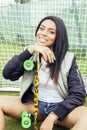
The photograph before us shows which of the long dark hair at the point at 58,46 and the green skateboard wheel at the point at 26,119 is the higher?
the long dark hair at the point at 58,46

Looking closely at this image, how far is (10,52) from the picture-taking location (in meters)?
3.57

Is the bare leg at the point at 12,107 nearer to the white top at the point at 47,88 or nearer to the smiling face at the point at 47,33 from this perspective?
the white top at the point at 47,88

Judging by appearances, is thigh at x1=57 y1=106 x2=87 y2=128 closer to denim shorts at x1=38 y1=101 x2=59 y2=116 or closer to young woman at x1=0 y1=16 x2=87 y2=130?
young woman at x1=0 y1=16 x2=87 y2=130

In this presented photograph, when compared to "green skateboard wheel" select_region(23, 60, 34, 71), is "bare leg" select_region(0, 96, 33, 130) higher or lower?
lower

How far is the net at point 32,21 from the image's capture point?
132 inches

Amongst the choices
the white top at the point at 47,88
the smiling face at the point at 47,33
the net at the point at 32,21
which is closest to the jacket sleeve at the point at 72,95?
the white top at the point at 47,88

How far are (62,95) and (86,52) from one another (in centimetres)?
138

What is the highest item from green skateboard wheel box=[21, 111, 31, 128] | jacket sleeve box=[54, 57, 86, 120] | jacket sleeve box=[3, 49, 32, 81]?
jacket sleeve box=[3, 49, 32, 81]

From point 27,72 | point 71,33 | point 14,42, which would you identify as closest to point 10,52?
point 14,42

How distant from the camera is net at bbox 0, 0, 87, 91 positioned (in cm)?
337

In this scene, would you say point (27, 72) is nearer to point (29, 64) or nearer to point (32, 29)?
point (29, 64)

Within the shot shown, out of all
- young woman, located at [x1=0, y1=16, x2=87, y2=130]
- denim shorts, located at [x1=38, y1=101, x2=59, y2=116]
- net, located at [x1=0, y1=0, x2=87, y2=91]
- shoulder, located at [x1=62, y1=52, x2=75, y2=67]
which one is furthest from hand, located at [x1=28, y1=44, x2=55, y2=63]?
net, located at [x1=0, y1=0, x2=87, y2=91]

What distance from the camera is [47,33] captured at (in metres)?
2.12

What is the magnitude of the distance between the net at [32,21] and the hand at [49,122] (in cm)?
133
